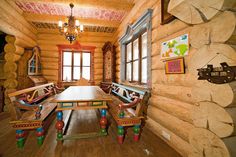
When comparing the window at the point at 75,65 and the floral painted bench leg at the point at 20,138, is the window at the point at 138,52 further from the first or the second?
the floral painted bench leg at the point at 20,138

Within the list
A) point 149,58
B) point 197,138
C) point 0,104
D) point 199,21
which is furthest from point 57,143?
point 0,104

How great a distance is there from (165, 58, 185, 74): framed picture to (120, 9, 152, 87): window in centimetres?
67

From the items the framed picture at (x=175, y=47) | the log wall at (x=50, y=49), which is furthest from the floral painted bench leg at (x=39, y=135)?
the log wall at (x=50, y=49)

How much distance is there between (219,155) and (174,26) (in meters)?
2.02

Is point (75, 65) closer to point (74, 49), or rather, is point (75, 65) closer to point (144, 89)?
point (74, 49)

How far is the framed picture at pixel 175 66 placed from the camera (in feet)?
6.83

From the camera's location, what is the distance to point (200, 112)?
1329 millimetres

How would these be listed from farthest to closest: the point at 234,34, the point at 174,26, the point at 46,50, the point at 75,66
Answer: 1. the point at 75,66
2. the point at 46,50
3. the point at 174,26
4. the point at 234,34

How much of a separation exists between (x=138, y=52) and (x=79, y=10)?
2.89m

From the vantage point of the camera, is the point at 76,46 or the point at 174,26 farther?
the point at 76,46

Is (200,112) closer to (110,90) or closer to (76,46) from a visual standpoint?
(110,90)

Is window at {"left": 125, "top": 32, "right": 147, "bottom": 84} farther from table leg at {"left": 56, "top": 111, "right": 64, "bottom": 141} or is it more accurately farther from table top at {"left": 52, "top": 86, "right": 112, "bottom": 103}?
table leg at {"left": 56, "top": 111, "right": 64, "bottom": 141}

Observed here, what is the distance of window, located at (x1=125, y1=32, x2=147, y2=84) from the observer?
12.2ft

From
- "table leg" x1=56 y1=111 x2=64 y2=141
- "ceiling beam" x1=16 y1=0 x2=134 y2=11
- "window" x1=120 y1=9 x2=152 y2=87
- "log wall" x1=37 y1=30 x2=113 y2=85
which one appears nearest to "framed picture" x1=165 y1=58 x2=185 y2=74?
"window" x1=120 y1=9 x2=152 y2=87
